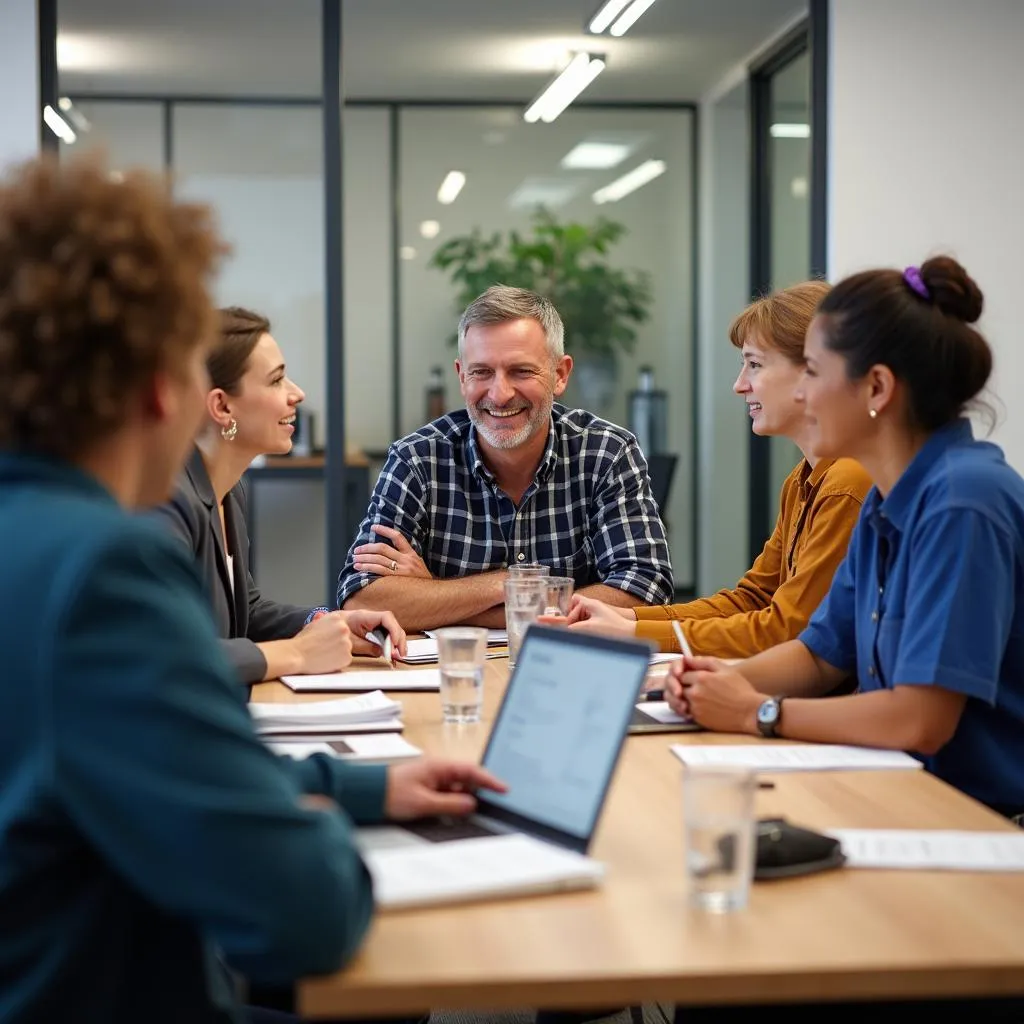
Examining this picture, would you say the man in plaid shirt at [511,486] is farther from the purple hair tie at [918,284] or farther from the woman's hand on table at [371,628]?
the purple hair tie at [918,284]

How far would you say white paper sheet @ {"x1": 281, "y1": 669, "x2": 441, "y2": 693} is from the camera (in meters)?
2.15

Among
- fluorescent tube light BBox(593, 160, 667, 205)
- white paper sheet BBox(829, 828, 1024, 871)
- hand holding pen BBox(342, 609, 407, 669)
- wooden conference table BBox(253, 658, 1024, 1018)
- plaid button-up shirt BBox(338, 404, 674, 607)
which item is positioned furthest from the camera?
fluorescent tube light BBox(593, 160, 667, 205)

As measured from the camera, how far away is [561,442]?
3143 millimetres

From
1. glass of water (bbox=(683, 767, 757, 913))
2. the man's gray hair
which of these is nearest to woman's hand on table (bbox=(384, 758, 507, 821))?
glass of water (bbox=(683, 767, 757, 913))

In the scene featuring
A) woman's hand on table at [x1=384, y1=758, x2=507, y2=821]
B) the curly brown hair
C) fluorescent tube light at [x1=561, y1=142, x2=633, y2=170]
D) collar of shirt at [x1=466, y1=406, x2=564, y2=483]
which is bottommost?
woman's hand on table at [x1=384, y1=758, x2=507, y2=821]

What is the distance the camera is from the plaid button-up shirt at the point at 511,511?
302 centimetres

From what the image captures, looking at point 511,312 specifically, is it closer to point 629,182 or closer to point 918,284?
point 918,284

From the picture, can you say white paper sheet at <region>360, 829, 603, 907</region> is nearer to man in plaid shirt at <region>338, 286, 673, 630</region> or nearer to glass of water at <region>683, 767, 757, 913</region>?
glass of water at <region>683, 767, 757, 913</region>

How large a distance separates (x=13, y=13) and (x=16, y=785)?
4261mm

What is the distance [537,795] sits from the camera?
1332mm

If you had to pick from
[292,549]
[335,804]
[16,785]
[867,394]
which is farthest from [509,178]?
[16,785]

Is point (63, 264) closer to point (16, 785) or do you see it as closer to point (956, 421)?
point (16, 785)

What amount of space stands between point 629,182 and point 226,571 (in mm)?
4200

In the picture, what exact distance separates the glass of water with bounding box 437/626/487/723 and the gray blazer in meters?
0.43
